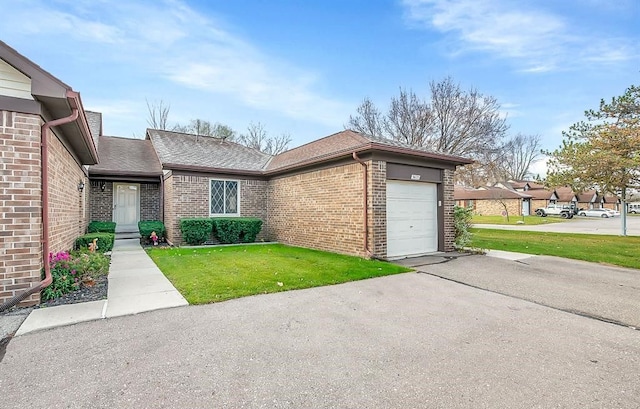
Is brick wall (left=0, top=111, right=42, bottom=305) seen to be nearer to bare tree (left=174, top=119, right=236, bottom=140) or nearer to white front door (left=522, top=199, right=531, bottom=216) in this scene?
bare tree (left=174, top=119, right=236, bottom=140)

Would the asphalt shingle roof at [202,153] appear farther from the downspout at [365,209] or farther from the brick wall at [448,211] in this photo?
the brick wall at [448,211]

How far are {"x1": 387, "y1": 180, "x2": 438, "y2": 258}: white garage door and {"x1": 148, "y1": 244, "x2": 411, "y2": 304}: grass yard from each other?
4.50 ft

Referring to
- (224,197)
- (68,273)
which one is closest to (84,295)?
(68,273)

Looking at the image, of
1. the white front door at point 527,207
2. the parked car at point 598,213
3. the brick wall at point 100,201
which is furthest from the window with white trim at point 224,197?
the parked car at point 598,213

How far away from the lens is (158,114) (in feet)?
94.1

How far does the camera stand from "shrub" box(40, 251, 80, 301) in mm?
4671

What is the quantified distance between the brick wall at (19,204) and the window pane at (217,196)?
754cm

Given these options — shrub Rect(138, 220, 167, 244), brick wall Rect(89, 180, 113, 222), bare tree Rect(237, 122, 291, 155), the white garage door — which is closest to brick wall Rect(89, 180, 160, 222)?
brick wall Rect(89, 180, 113, 222)

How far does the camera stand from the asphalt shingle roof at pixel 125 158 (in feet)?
40.7

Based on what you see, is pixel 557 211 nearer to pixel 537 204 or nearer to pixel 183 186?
pixel 537 204

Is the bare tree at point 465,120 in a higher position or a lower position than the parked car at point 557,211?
higher

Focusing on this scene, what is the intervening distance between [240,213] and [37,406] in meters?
10.5

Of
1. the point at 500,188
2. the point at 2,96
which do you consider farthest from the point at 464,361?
the point at 500,188

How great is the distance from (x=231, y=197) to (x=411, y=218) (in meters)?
7.29
